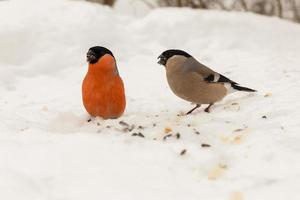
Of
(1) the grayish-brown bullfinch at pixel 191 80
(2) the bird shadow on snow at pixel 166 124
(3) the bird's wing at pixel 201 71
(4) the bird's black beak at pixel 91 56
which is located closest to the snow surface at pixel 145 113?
(2) the bird shadow on snow at pixel 166 124

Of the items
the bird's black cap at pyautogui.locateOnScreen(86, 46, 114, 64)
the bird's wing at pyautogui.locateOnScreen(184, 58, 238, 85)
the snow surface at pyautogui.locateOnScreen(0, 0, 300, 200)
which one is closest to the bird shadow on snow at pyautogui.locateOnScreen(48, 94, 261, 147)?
the snow surface at pyautogui.locateOnScreen(0, 0, 300, 200)

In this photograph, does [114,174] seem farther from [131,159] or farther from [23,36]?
[23,36]

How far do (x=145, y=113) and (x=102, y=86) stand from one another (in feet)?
2.01

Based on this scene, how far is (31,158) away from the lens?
3.62 meters

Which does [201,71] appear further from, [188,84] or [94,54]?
[94,54]

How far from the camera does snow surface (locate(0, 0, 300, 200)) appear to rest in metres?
3.33

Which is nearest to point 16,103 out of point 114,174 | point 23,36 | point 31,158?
point 23,36

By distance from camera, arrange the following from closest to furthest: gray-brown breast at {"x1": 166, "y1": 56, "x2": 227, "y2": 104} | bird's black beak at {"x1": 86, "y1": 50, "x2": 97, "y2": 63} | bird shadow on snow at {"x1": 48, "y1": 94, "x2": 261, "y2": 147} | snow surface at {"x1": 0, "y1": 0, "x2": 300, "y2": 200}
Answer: snow surface at {"x1": 0, "y1": 0, "x2": 300, "y2": 200}, bird shadow on snow at {"x1": 48, "y1": 94, "x2": 261, "y2": 147}, bird's black beak at {"x1": 86, "y1": 50, "x2": 97, "y2": 63}, gray-brown breast at {"x1": 166, "y1": 56, "x2": 227, "y2": 104}

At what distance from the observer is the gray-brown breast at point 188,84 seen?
16.0 ft

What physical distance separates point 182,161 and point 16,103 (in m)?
2.33

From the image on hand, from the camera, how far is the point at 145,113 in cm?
520

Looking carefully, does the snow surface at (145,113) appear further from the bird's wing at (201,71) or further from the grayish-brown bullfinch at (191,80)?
the bird's wing at (201,71)

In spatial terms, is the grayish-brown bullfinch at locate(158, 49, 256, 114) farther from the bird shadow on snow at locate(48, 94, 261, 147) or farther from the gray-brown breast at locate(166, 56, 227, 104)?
the bird shadow on snow at locate(48, 94, 261, 147)

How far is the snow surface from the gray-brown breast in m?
0.15
